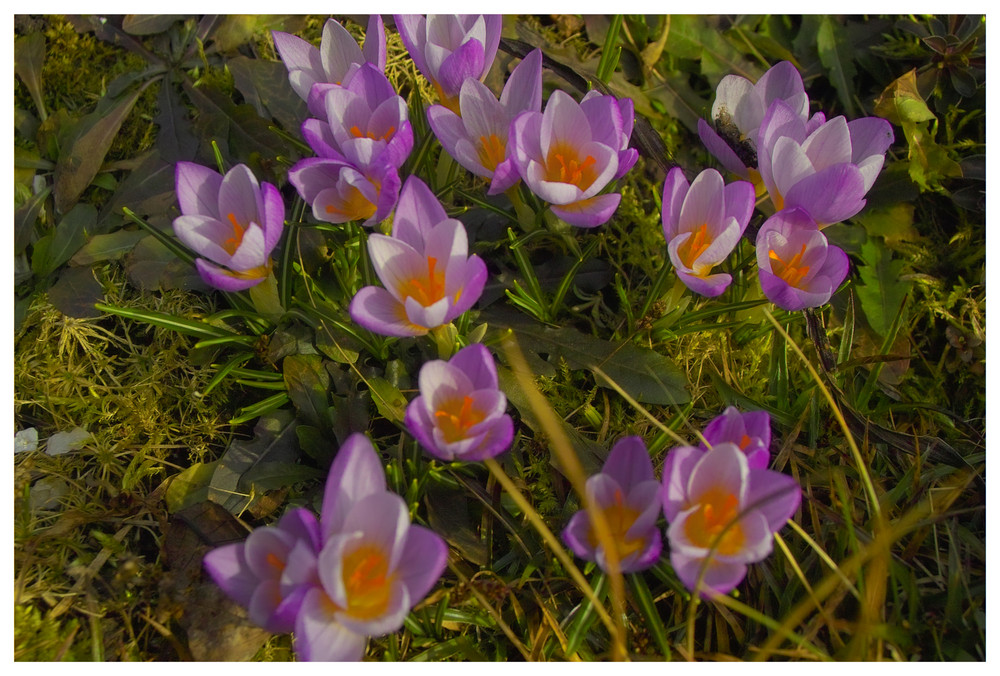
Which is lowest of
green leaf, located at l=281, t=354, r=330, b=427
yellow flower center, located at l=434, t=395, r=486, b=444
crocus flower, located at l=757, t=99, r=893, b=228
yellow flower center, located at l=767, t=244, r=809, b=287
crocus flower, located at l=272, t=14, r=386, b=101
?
green leaf, located at l=281, t=354, r=330, b=427

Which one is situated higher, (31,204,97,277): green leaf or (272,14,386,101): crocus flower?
(272,14,386,101): crocus flower

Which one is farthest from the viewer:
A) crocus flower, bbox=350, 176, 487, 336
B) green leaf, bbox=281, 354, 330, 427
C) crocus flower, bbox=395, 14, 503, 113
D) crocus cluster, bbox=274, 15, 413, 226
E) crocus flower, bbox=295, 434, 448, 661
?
green leaf, bbox=281, 354, 330, 427

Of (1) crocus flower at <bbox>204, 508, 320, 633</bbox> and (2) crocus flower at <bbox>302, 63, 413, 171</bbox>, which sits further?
(2) crocus flower at <bbox>302, 63, 413, 171</bbox>

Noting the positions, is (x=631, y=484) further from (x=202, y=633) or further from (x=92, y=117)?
(x=92, y=117)

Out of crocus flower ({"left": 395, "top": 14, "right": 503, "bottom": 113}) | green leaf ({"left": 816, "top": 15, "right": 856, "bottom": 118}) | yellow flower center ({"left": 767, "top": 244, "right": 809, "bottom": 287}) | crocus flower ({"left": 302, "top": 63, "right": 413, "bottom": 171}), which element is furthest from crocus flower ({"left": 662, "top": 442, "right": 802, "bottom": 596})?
green leaf ({"left": 816, "top": 15, "right": 856, "bottom": 118})

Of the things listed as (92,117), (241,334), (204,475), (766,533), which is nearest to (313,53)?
(241,334)

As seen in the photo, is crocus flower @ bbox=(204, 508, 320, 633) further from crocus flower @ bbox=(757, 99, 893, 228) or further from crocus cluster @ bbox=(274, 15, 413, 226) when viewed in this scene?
crocus flower @ bbox=(757, 99, 893, 228)

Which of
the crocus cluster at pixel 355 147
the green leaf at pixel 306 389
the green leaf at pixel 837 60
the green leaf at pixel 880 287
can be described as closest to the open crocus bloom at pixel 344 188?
the crocus cluster at pixel 355 147
